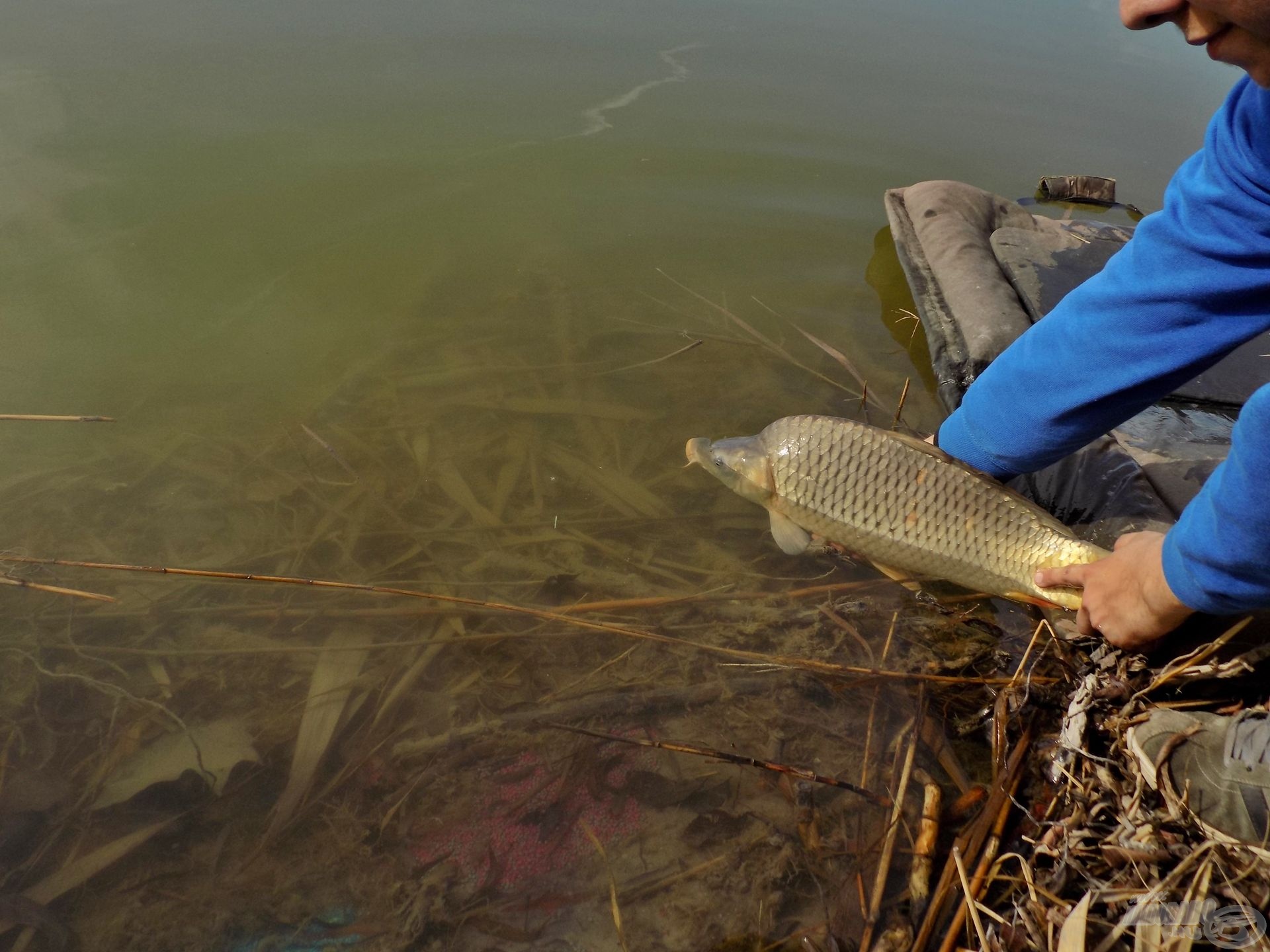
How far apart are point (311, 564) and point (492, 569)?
0.53 meters

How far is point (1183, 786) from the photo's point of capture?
1609mm

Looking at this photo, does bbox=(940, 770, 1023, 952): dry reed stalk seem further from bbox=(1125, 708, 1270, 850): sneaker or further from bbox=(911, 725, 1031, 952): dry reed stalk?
bbox=(1125, 708, 1270, 850): sneaker

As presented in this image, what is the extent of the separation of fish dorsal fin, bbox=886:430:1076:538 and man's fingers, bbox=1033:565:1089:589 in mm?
113

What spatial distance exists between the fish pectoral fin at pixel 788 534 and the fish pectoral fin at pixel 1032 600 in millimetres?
545

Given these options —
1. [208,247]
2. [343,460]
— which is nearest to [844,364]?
[343,460]

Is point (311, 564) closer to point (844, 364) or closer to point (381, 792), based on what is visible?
point (381, 792)

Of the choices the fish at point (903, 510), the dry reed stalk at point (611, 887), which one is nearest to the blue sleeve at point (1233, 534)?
the fish at point (903, 510)

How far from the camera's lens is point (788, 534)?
8.35 feet

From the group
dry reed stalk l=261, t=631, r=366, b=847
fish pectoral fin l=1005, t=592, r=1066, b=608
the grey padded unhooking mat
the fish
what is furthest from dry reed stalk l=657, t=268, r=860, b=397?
dry reed stalk l=261, t=631, r=366, b=847

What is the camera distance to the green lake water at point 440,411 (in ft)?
6.41

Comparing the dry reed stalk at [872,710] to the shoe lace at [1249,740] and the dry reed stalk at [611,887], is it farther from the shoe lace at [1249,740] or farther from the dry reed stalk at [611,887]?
the shoe lace at [1249,740]

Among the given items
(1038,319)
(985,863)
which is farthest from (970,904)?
(1038,319)

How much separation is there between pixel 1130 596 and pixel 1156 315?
0.57 m

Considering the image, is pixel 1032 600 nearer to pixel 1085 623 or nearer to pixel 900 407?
pixel 1085 623
